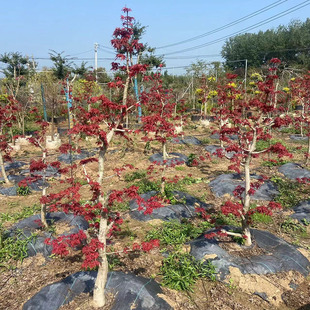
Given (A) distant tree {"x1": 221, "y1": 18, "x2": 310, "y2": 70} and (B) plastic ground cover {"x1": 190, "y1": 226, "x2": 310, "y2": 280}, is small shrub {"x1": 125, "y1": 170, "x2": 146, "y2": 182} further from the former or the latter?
(A) distant tree {"x1": 221, "y1": 18, "x2": 310, "y2": 70}

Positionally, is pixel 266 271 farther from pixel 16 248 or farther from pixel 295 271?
pixel 16 248

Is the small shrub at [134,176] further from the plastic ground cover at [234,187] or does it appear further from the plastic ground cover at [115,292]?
the plastic ground cover at [115,292]

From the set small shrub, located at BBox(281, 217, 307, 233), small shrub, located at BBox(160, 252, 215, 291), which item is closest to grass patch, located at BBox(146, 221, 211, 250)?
small shrub, located at BBox(160, 252, 215, 291)

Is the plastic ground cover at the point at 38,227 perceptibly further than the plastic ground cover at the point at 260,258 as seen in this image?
Yes

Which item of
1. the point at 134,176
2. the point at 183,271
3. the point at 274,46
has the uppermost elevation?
the point at 274,46

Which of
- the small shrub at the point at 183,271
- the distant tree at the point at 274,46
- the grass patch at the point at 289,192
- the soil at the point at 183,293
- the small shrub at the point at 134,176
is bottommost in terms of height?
the soil at the point at 183,293

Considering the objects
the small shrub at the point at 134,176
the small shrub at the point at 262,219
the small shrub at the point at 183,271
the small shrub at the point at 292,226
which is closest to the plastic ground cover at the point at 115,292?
the small shrub at the point at 183,271

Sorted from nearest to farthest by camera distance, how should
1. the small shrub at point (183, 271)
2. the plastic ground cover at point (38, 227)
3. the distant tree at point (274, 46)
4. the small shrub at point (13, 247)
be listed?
the small shrub at point (183, 271) < the small shrub at point (13, 247) < the plastic ground cover at point (38, 227) < the distant tree at point (274, 46)

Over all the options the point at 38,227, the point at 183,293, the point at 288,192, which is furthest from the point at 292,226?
the point at 38,227

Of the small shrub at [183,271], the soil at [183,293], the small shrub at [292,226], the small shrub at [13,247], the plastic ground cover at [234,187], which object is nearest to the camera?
the soil at [183,293]

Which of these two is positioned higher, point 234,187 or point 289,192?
point 234,187

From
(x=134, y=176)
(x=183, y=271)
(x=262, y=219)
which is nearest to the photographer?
(x=183, y=271)

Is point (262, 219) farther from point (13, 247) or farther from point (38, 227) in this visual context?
point (13, 247)

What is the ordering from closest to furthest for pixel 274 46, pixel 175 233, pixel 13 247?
pixel 13 247 < pixel 175 233 < pixel 274 46
